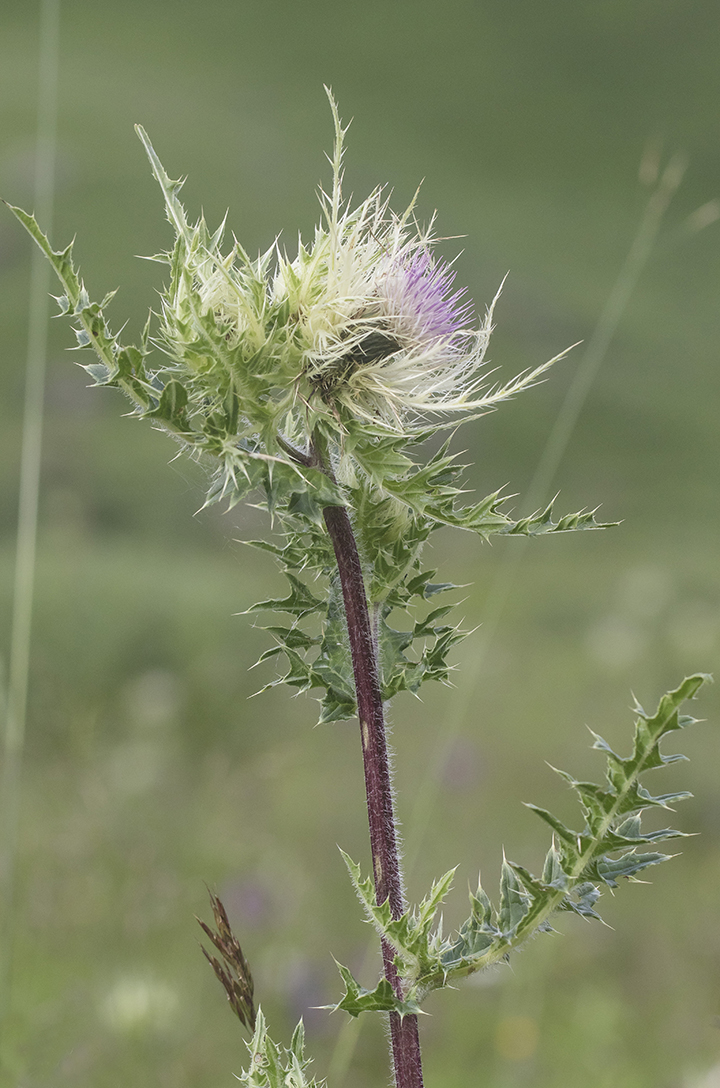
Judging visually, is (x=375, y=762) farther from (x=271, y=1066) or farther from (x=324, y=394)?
(x=324, y=394)

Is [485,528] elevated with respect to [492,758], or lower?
lower

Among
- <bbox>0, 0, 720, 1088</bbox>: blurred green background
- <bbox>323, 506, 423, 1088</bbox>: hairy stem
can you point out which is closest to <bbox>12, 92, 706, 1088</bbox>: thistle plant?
<bbox>323, 506, 423, 1088</bbox>: hairy stem

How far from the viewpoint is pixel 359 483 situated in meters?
2.15

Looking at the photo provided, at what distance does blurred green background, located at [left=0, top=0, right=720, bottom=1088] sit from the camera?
557 centimetres

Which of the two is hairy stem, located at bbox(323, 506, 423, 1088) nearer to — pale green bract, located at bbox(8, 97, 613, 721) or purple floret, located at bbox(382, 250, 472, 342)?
pale green bract, located at bbox(8, 97, 613, 721)

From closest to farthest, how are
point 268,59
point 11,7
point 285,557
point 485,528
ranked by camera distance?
point 485,528 < point 285,557 < point 11,7 < point 268,59

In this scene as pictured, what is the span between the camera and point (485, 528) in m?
1.99

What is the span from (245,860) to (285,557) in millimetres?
5411

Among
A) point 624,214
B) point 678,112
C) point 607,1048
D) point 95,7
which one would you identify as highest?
point 95,7

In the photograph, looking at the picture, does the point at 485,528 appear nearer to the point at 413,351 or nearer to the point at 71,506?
the point at 413,351

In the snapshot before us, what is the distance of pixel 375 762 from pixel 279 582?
1401 centimetres

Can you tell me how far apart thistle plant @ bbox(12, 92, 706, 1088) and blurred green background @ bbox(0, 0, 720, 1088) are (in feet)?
1.12

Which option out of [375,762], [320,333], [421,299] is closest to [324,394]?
[320,333]

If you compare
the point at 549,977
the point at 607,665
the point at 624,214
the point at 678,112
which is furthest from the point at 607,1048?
the point at 678,112
